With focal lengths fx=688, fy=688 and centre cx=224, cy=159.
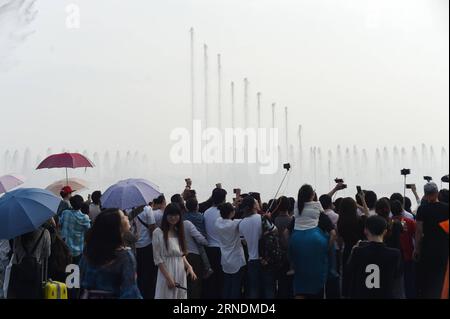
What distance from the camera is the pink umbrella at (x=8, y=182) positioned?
47.0 feet

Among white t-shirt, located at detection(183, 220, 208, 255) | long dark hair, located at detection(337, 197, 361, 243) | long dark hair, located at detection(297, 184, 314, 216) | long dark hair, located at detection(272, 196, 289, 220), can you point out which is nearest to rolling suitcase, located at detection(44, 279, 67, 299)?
white t-shirt, located at detection(183, 220, 208, 255)

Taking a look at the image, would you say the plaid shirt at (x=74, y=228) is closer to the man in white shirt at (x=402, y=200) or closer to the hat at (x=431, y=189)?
the man in white shirt at (x=402, y=200)

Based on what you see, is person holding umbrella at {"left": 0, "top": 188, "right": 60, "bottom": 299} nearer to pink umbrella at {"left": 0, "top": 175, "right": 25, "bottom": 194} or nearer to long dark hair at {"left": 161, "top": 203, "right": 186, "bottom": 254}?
long dark hair at {"left": 161, "top": 203, "right": 186, "bottom": 254}

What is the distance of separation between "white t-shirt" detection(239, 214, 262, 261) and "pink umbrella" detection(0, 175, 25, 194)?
647cm

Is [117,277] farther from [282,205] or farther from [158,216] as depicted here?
[282,205]

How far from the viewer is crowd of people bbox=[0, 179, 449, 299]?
724cm

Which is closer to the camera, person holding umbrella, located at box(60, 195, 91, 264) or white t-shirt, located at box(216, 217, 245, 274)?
white t-shirt, located at box(216, 217, 245, 274)

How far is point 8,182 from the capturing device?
47.8 ft

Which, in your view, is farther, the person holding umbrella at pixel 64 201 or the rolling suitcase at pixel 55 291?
the person holding umbrella at pixel 64 201

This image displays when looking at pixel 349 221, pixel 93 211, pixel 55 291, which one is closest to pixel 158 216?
pixel 93 211

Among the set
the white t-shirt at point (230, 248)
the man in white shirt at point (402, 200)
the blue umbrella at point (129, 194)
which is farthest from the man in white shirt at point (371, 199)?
the blue umbrella at point (129, 194)

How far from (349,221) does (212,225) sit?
2195mm

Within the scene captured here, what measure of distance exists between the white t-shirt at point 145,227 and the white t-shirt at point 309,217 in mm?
2444
